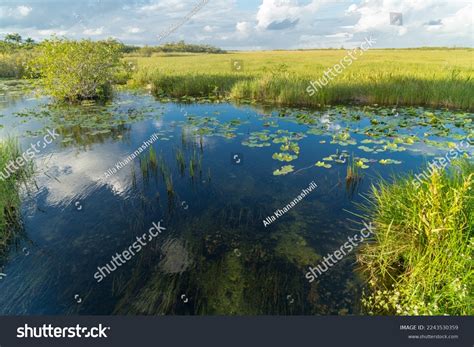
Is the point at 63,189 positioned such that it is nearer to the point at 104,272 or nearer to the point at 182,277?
the point at 104,272

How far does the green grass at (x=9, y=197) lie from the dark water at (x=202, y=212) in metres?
0.20

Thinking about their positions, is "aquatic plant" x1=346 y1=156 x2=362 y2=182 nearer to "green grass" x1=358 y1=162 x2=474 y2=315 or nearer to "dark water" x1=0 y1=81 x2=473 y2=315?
"dark water" x1=0 y1=81 x2=473 y2=315

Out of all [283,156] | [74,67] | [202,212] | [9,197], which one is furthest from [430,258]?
[74,67]

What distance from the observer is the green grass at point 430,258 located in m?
3.46

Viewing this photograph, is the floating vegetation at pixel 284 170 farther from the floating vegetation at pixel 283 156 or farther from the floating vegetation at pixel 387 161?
the floating vegetation at pixel 387 161

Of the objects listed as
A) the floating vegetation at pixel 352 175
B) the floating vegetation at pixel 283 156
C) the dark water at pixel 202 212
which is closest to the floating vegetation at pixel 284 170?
the dark water at pixel 202 212

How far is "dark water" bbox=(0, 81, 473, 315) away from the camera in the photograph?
4.20 metres

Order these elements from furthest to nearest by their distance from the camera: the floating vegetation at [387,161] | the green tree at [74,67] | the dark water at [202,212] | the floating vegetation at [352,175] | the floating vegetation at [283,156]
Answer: the green tree at [74,67], the floating vegetation at [283,156], the floating vegetation at [387,161], the floating vegetation at [352,175], the dark water at [202,212]

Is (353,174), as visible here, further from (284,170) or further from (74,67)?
(74,67)

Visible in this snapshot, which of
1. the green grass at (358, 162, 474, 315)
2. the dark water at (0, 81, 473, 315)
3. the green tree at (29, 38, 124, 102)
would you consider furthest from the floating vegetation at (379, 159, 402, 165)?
the green tree at (29, 38, 124, 102)

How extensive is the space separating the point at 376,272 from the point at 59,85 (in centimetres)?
1979

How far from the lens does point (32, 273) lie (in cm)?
462

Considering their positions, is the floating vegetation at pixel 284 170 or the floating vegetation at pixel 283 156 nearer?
the floating vegetation at pixel 284 170

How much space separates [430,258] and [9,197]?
8099 millimetres
